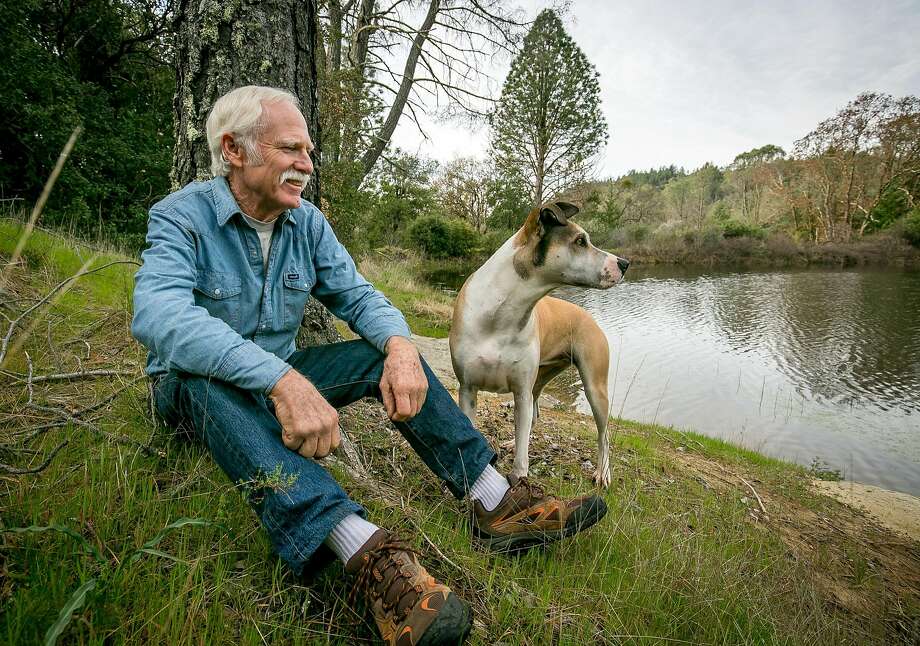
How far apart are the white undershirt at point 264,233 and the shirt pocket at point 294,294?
99 mm

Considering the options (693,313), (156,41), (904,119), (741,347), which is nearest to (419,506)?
(741,347)

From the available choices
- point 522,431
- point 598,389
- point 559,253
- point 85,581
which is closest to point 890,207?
point 598,389

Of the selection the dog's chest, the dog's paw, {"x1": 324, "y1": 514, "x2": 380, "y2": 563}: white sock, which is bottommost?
the dog's paw

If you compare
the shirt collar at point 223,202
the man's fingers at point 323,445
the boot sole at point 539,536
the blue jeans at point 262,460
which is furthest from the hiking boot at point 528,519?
the shirt collar at point 223,202

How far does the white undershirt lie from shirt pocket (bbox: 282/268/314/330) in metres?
0.10

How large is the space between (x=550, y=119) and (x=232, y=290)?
3175 centimetres

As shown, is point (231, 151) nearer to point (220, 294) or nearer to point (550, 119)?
point (220, 294)

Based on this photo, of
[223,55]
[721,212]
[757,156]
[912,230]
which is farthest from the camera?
[757,156]

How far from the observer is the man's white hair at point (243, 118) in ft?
5.73

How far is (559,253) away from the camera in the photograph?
2.74 meters

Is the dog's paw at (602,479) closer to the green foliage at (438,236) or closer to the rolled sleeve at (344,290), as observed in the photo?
the rolled sleeve at (344,290)

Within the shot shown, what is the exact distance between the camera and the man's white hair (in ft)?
5.73

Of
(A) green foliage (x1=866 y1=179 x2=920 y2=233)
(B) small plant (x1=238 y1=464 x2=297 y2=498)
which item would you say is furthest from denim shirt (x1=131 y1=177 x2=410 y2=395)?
(A) green foliage (x1=866 y1=179 x2=920 y2=233)

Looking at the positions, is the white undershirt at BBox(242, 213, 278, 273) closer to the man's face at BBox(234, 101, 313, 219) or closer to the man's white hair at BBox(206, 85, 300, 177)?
the man's face at BBox(234, 101, 313, 219)
